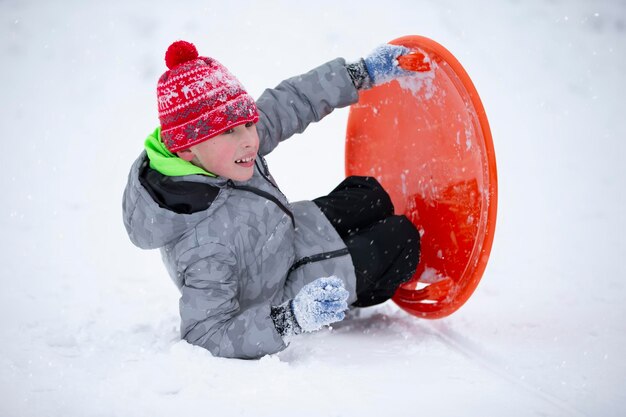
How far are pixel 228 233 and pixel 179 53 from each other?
530 mm

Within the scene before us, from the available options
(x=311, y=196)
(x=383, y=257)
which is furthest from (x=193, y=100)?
(x=311, y=196)

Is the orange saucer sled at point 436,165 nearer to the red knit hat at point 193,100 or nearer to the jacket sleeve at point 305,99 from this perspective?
the jacket sleeve at point 305,99

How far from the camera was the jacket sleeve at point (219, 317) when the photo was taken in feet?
6.00

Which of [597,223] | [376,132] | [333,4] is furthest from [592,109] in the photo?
[333,4]

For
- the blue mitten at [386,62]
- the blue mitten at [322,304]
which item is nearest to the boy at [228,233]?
the blue mitten at [322,304]

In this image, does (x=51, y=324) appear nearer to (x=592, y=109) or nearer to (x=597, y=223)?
(x=597, y=223)

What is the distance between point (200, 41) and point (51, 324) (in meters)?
2.90

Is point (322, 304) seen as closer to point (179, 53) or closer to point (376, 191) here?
point (376, 191)

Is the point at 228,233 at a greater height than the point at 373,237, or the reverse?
the point at 228,233

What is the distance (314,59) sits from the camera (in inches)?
177

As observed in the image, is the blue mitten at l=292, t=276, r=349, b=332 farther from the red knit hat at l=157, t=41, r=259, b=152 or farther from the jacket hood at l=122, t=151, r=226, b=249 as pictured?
the red knit hat at l=157, t=41, r=259, b=152

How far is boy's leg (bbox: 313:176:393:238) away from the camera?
2.30m

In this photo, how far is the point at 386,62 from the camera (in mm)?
2211

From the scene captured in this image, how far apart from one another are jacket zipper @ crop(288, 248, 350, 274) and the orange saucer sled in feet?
1.12
